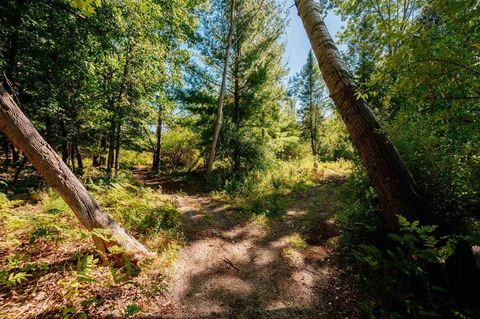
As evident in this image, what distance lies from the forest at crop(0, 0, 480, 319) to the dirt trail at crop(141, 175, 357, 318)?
3 centimetres

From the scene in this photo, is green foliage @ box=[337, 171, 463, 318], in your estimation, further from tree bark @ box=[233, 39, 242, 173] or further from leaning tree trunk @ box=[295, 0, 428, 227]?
tree bark @ box=[233, 39, 242, 173]

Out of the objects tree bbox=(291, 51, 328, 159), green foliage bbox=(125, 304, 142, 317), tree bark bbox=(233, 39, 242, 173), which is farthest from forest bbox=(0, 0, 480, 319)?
tree bbox=(291, 51, 328, 159)

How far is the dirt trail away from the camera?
3250 millimetres

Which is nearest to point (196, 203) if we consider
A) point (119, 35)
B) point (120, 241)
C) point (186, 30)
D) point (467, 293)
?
point (120, 241)

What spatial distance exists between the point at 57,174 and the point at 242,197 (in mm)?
6423

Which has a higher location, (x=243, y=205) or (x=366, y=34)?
(x=366, y=34)

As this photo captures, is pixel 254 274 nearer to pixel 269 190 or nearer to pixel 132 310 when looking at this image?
pixel 132 310

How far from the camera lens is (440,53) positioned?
6.97 ft

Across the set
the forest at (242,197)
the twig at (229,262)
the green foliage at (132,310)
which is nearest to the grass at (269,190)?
the forest at (242,197)

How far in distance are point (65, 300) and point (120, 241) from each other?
3.28 ft

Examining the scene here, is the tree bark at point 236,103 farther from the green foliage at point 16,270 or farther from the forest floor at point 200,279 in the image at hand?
the green foliage at point 16,270

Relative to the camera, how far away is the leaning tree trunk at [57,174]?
3.37m

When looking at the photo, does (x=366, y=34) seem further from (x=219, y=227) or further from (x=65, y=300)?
(x=219, y=227)

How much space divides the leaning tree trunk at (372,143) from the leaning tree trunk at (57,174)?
413cm
